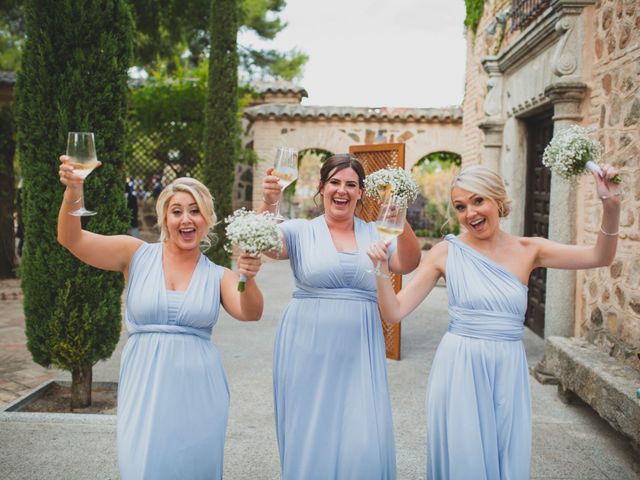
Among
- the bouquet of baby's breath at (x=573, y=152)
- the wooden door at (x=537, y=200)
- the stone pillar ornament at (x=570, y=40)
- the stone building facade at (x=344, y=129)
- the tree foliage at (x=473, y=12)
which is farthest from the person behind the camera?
the stone building facade at (x=344, y=129)

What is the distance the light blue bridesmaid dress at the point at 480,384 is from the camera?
8.15 feet

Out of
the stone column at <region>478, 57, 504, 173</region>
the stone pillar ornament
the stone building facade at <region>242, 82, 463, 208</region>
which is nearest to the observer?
the stone pillar ornament

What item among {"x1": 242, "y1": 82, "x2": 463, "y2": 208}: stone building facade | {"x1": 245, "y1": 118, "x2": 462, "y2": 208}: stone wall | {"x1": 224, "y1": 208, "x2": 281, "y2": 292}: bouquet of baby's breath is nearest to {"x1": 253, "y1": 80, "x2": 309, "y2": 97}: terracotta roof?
{"x1": 242, "y1": 82, "x2": 463, "y2": 208}: stone building facade

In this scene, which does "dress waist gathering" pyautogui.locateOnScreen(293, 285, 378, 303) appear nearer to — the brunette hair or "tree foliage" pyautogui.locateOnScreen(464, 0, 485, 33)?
the brunette hair

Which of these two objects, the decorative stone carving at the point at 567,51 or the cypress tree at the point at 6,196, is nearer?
the decorative stone carving at the point at 567,51

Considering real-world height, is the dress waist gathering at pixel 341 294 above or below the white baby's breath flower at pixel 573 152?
below

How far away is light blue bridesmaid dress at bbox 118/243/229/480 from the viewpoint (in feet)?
7.86

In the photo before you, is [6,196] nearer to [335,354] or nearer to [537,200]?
[537,200]

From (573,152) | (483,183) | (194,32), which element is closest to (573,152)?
(573,152)

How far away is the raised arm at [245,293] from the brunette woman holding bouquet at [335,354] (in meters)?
0.39

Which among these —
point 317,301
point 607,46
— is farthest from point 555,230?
point 317,301

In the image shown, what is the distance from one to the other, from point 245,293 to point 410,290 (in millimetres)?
781

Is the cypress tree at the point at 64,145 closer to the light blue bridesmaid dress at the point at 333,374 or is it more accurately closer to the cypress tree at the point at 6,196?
the light blue bridesmaid dress at the point at 333,374

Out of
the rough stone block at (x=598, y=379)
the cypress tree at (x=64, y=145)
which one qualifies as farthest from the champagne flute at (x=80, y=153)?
the rough stone block at (x=598, y=379)
